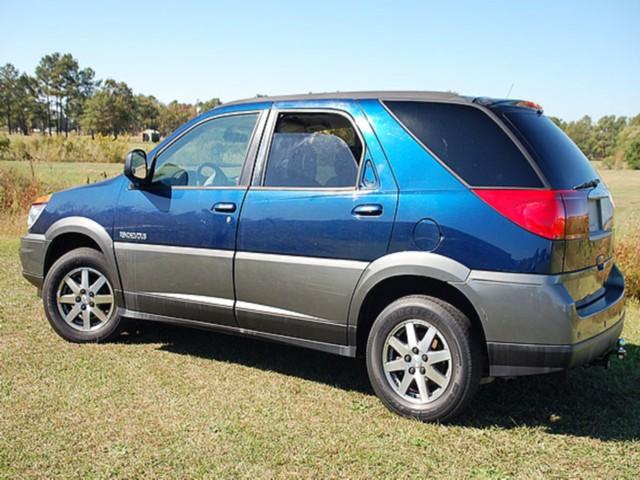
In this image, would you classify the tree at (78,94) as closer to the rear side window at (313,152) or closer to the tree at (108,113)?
the tree at (108,113)

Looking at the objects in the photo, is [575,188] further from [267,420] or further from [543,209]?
[267,420]

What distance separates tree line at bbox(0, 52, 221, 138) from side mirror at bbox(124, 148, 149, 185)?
85959 millimetres

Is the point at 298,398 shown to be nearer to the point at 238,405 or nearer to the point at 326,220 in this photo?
the point at 238,405

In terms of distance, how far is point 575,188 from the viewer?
12.2 ft

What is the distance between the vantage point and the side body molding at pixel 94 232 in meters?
5.18

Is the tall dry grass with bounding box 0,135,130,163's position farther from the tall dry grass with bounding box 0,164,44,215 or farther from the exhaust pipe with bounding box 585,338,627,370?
the exhaust pipe with bounding box 585,338,627,370

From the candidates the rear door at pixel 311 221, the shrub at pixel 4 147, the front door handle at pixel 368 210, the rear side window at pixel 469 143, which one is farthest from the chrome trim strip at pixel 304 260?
the shrub at pixel 4 147

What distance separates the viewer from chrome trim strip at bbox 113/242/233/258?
15.2 ft

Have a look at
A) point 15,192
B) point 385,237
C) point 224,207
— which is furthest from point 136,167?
point 15,192

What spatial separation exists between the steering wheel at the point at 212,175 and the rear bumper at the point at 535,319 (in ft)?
6.67

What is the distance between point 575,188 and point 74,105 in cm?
11001

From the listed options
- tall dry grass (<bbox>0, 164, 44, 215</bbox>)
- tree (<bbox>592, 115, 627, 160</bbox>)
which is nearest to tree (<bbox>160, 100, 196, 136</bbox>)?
tree (<bbox>592, 115, 627, 160</bbox>)

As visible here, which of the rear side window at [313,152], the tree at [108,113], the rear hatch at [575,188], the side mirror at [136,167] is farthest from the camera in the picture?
the tree at [108,113]

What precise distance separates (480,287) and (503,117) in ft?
3.40
